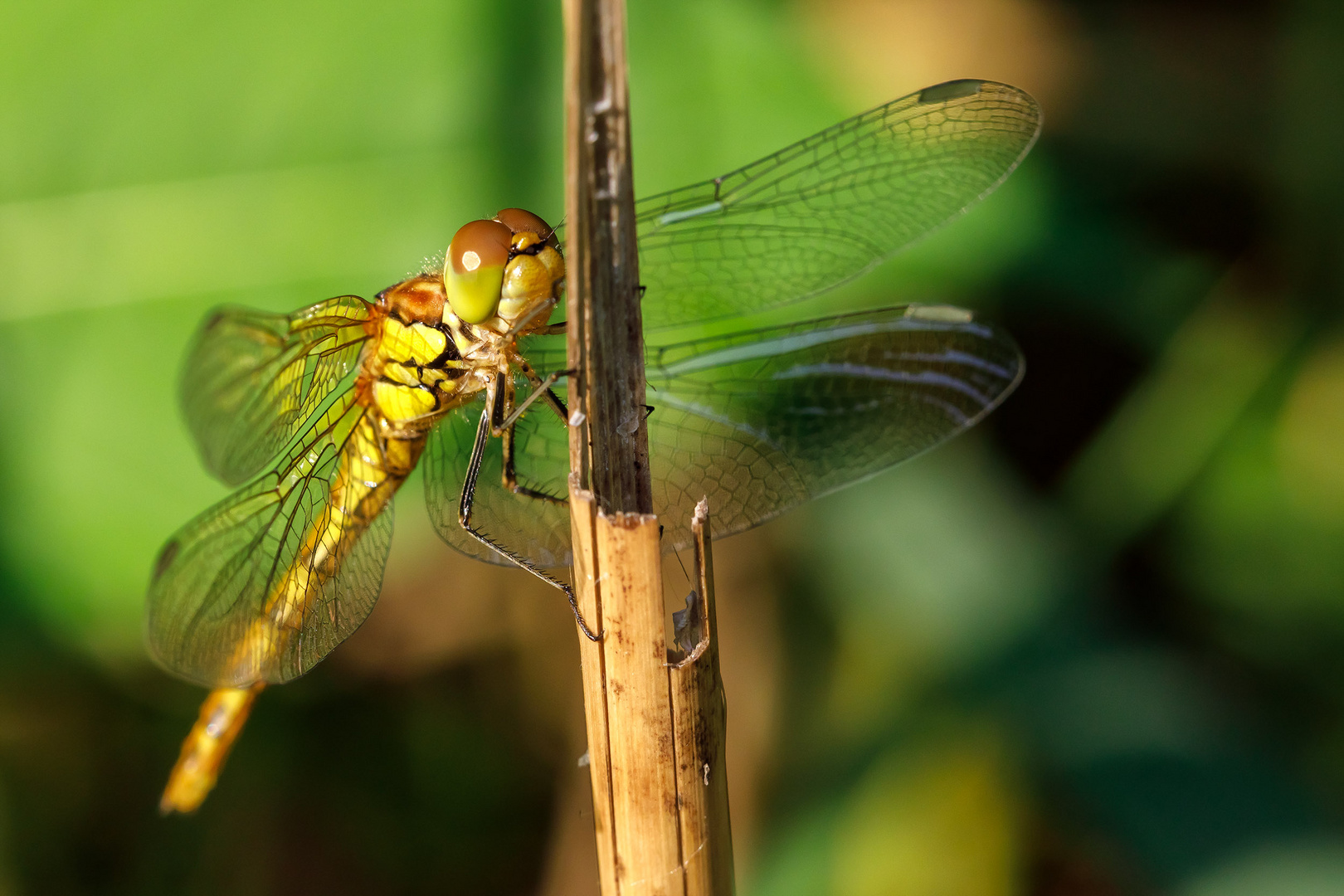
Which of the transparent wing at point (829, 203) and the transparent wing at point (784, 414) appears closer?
the transparent wing at point (829, 203)

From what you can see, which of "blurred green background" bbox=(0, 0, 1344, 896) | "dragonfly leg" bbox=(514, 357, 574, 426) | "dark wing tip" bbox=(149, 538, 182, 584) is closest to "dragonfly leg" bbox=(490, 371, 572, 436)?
"dragonfly leg" bbox=(514, 357, 574, 426)

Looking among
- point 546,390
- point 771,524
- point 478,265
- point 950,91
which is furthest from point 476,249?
point 771,524

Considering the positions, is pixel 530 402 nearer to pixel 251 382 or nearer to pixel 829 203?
pixel 251 382

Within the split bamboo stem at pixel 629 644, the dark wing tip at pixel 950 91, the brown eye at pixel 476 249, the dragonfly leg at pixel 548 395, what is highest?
the dark wing tip at pixel 950 91

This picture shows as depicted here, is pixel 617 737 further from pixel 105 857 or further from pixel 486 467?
pixel 105 857

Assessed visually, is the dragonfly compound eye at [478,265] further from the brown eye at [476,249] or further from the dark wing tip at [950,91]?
the dark wing tip at [950,91]

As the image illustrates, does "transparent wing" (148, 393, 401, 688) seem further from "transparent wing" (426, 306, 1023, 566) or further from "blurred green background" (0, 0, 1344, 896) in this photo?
"blurred green background" (0, 0, 1344, 896)

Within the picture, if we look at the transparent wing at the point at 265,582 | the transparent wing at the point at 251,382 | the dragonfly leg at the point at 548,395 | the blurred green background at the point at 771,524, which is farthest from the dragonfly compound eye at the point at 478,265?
the blurred green background at the point at 771,524
